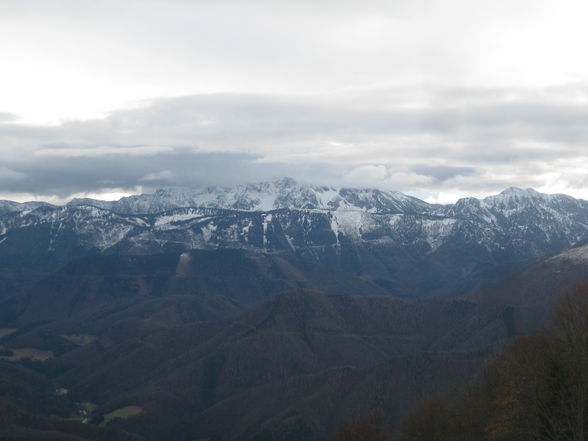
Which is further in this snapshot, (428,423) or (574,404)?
(428,423)

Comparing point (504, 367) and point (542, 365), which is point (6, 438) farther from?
point (542, 365)

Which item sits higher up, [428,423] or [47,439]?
[428,423]

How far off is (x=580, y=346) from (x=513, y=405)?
8.62 meters

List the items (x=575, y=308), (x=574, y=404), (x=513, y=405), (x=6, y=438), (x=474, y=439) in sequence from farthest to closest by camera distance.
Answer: (x=6, y=438), (x=575, y=308), (x=474, y=439), (x=513, y=405), (x=574, y=404)

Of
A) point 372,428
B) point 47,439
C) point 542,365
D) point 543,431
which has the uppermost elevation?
point 542,365

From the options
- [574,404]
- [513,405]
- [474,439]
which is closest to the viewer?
[574,404]

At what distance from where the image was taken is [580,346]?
2557 inches

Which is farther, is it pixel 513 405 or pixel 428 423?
pixel 428 423

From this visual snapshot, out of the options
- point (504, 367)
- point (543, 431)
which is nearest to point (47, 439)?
point (504, 367)

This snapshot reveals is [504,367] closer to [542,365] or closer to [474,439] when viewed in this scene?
[474,439]

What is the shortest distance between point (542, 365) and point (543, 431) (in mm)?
6079

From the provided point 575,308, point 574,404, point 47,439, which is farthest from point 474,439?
point 47,439

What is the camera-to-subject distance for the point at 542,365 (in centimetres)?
6469

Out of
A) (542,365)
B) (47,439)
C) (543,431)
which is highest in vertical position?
(542,365)
